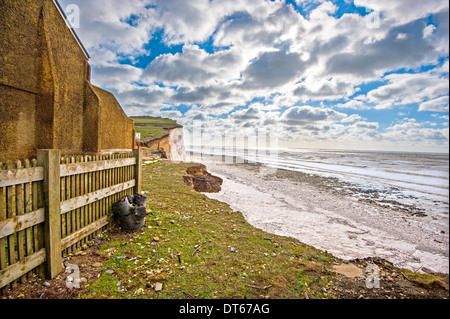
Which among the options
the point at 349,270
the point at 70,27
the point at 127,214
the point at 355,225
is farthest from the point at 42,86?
the point at 355,225

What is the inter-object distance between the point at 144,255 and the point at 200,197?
5.17 meters

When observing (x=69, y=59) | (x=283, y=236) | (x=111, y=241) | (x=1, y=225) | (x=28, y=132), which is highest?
(x=69, y=59)

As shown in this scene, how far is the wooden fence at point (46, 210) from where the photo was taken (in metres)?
2.86

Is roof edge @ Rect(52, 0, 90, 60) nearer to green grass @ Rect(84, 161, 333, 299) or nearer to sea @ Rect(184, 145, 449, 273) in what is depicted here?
green grass @ Rect(84, 161, 333, 299)

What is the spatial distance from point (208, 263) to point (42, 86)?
647 cm

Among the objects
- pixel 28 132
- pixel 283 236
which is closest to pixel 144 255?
pixel 283 236

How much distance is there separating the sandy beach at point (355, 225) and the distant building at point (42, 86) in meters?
6.87

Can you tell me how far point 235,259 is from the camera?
15.0ft

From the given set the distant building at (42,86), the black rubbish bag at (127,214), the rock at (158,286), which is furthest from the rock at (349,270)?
the distant building at (42,86)

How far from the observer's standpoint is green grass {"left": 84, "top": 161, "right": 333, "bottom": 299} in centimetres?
349

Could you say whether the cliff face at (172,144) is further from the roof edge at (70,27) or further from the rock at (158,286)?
the rock at (158,286)

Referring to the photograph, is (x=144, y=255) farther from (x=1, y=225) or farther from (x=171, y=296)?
(x=1, y=225)

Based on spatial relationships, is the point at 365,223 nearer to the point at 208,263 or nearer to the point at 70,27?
the point at 208,263

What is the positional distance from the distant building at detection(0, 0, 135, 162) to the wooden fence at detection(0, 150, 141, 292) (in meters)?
2.36
